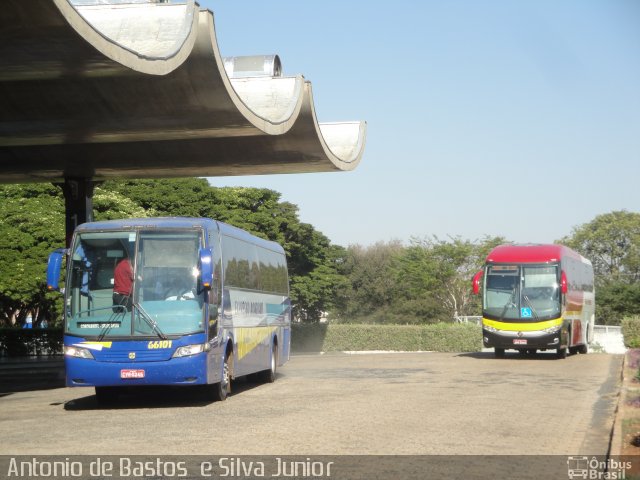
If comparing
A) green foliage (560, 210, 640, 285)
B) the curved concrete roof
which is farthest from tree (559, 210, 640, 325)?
the curved concrete roof

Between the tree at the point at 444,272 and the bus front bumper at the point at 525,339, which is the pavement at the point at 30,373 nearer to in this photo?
the bus front bumper at the point at 525,339

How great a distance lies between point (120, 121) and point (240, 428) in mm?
12503

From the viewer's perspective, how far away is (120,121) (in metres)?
23.9

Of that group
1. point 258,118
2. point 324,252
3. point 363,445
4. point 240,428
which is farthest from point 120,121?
point 324,252

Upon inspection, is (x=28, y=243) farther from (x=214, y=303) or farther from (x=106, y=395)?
(x=214, y=303)

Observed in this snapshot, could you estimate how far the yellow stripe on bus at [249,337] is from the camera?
19.5 metres

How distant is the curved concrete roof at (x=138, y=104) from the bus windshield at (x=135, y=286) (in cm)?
315

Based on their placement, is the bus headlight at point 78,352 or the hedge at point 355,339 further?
the hedge at point 355,339

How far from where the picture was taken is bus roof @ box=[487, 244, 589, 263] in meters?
33.0

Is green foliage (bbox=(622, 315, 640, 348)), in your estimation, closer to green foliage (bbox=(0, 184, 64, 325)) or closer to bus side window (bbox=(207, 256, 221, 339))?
green foliage (bbox=(0, 184, 64, 325))

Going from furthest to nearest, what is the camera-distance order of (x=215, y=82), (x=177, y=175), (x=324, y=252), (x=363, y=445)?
(x=324, y=252) < (x=177, y=175) < (x=215, y=82) < (x=363, y=445)

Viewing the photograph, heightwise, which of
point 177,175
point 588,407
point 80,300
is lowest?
point 588,407

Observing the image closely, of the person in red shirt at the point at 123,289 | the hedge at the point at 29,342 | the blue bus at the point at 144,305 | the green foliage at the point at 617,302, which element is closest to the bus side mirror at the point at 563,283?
the blue bus at the point at 144,305

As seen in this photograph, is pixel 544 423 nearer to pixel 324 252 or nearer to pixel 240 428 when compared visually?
pixel 240 428
